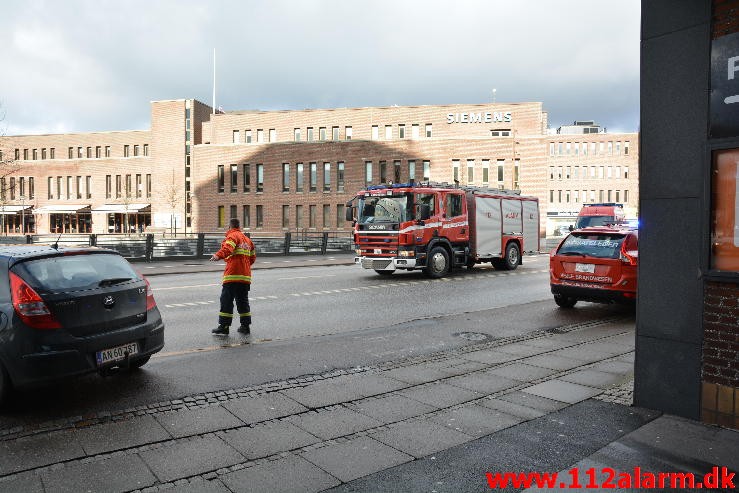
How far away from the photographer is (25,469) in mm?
3959

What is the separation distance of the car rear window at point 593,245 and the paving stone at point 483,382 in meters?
5.13

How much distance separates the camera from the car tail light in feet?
16.5

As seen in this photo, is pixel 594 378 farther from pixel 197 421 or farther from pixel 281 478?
pixel 197 421

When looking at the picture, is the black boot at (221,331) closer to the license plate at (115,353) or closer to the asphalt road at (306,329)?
the asphalt road at (306,329)

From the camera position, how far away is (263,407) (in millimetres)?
5285

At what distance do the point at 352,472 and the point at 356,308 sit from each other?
7.57m

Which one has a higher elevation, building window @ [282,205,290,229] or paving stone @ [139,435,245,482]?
building window @ [282,205,290,229]

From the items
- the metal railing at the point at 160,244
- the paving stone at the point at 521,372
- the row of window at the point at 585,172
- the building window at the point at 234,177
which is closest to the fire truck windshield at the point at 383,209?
the metal railing at the point at 160,244

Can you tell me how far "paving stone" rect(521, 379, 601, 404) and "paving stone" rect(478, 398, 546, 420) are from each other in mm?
432

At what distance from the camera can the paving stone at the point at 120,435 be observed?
4367 mm

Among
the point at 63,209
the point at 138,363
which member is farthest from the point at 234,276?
the point at 63,209

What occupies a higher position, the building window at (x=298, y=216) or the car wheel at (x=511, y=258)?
the building window at (x=298, y=216)

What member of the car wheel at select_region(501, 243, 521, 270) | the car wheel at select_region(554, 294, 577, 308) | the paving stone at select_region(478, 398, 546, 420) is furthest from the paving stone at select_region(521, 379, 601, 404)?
the car wheel at select_region(501, 243, 521, 270)

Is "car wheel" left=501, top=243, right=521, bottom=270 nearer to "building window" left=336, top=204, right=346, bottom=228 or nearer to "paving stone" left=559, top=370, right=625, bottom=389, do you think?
"paving stone" left=559, top=370, right=625, bottom=389
